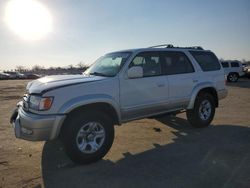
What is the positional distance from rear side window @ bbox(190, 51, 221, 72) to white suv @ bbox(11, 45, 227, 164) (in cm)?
3

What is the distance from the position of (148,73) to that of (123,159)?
1.93 m

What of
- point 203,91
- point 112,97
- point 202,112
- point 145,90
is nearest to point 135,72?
point 145,90

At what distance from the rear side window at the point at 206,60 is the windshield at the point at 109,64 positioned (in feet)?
7.11

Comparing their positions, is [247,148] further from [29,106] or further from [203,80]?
[29,106]

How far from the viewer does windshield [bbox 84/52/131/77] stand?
20.9ft

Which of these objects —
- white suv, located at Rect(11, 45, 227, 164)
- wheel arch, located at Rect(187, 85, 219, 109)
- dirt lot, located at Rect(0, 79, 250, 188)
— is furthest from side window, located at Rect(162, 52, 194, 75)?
dirt lot, located at Rect(0, 79, 250, 188)

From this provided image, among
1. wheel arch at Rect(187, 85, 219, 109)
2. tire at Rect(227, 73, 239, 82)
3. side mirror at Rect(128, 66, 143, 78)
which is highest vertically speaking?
side mirror at Rect(128, 66, 143, 78)

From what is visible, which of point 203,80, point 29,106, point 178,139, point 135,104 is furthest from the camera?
point 203,80

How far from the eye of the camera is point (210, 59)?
854 cm

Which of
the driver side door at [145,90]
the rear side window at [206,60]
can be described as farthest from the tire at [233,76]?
the driver side door at [145,90]

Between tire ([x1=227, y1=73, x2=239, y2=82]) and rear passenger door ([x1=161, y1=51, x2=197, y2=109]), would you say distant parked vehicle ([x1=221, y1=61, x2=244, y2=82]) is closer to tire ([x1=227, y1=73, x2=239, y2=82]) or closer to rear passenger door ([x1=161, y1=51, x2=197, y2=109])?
tire ([x1=227, y1=73, x2=239, y2=82])

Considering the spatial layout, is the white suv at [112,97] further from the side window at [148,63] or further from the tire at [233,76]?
the tire at [233,76]

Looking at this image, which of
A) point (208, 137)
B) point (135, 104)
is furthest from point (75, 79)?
point (208, 137)

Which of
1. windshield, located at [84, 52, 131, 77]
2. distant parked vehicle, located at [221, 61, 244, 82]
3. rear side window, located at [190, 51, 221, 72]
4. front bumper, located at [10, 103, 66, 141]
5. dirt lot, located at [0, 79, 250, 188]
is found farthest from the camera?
distant parked vehicle, located at [221, 61, 244, 82]
